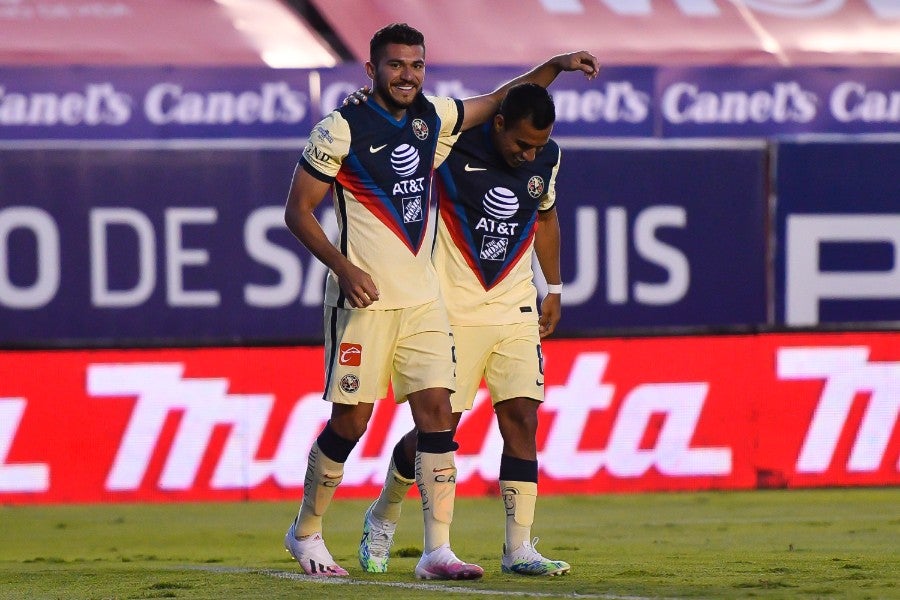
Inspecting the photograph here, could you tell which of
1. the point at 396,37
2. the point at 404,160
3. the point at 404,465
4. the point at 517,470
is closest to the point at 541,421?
the point at 404,465

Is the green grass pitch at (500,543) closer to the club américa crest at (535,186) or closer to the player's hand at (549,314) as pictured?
the player's hand at (549,314)

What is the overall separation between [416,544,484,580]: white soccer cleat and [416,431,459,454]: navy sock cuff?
358 millimetres

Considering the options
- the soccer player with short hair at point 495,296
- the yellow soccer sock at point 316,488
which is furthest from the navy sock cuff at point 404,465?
the yellow soccer sock at point 316,488

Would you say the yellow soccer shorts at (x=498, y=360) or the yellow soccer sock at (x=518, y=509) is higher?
the yellow soccer shorts at (x=498, y=360)

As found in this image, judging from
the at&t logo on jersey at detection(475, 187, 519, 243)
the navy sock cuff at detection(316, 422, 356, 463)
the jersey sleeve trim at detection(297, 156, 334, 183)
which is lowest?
the navy sock cuff at detection(316, 422, 356, 463)

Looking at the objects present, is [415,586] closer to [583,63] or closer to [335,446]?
[335,446]

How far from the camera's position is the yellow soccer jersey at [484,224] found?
6.75 m

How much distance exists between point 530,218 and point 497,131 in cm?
43

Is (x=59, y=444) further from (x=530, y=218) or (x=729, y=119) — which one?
(x=729, y=119)

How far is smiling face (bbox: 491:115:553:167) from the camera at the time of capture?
6457mm

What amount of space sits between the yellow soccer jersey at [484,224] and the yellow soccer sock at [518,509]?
668mm

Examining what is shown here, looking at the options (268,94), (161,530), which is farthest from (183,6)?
(161,530)

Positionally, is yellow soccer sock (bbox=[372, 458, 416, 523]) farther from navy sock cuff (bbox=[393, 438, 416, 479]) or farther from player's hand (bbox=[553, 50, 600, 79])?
player's hand (bbox=[553, 50, 600, 79])

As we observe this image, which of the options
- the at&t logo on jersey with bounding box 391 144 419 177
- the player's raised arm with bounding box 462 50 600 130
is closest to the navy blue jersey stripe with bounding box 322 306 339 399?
the at&t logo on jersey with bounding box 391 144 419 177
